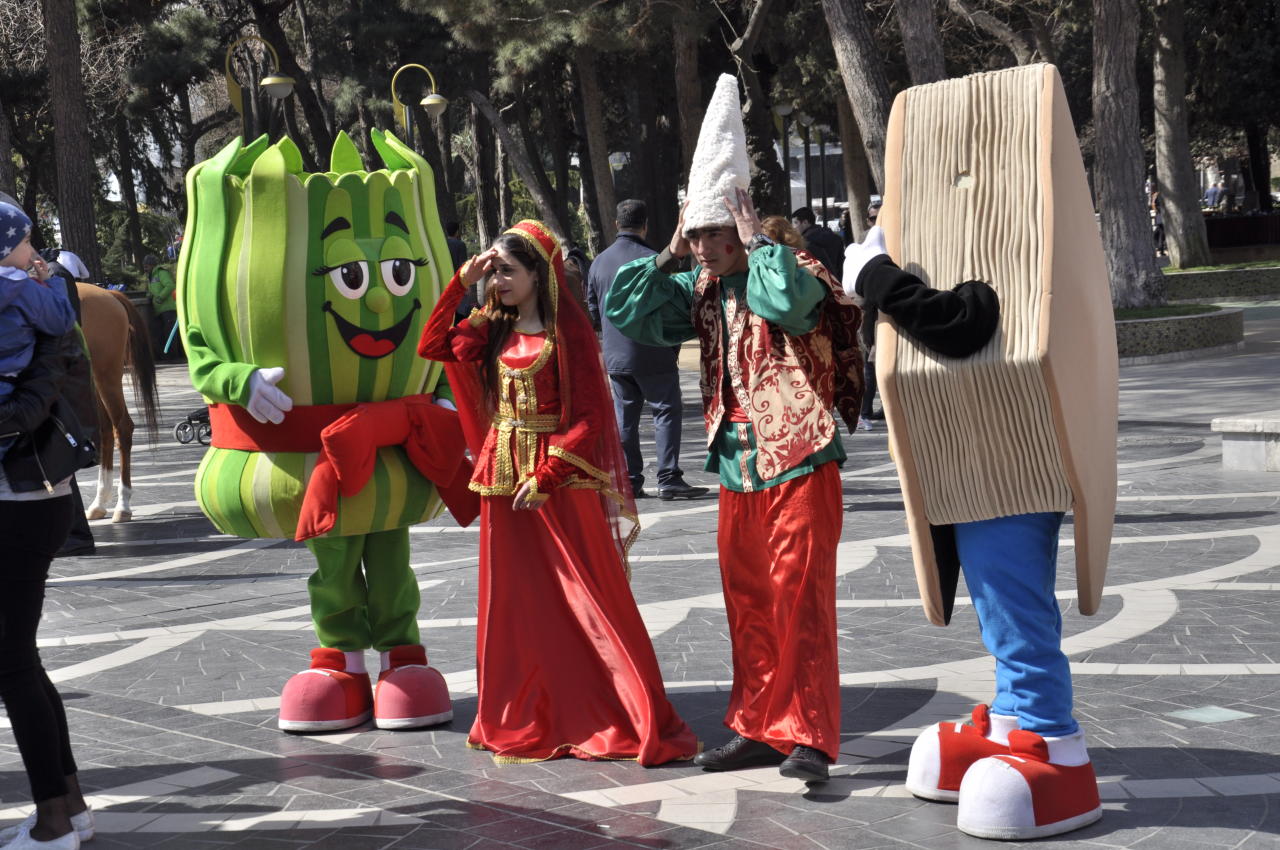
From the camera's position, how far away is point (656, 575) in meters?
8.18

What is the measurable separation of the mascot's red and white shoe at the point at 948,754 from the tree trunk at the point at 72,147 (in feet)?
58.0

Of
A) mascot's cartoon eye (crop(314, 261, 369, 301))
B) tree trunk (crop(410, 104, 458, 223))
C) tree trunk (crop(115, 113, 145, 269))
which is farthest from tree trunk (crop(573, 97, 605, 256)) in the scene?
mascot's cartoon eye (crop(314, 261, 369, 301))

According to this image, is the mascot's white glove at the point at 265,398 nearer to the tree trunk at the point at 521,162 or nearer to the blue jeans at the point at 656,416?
the blue jeans at the point at 656,416

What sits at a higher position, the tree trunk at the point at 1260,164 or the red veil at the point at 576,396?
the tree trunk at the point at 1260,164

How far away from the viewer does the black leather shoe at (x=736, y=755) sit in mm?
4977

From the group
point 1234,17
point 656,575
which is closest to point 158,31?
point 1234,17

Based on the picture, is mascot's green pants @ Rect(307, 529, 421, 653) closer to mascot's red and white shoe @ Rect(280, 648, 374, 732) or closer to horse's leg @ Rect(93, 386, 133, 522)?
mascot's red and white shoe @ Rect(280, 648, 374, 732)

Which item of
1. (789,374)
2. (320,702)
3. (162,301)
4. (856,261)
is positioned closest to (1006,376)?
(856,261)

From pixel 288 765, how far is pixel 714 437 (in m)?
1.87

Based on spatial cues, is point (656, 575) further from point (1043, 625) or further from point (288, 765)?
point (1043, 625)

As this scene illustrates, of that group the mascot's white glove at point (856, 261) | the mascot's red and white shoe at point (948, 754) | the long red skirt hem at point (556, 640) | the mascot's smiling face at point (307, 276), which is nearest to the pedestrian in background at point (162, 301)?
the mascot's smiling face at point (307, 276)

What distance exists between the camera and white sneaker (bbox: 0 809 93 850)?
4.52 m

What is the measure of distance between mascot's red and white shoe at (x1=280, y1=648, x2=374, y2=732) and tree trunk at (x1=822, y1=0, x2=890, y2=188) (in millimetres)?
11155

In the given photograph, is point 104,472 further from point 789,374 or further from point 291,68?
point 291,68
